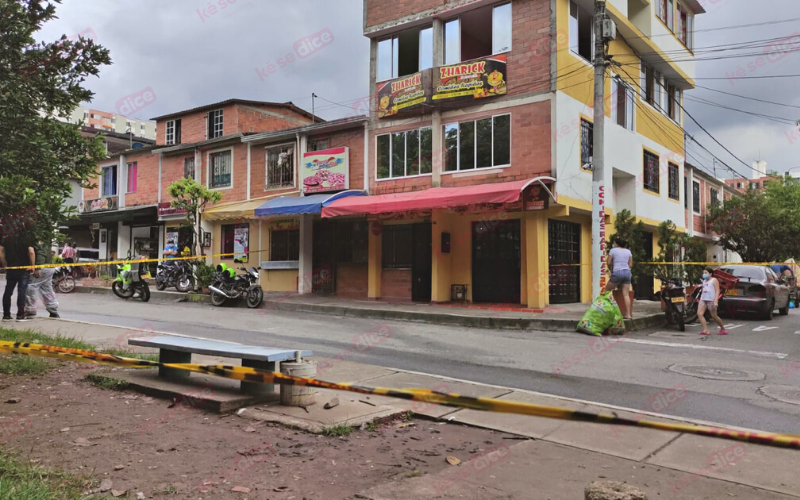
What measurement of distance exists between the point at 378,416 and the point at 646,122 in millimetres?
18779

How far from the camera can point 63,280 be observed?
62.0 ft

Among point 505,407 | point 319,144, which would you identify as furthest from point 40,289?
point 505,407

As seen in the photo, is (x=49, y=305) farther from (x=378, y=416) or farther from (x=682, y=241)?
(x=682, y=241)

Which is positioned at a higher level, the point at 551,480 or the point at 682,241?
the point at 682,241

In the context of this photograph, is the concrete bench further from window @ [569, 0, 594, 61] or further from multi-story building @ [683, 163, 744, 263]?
multi-story building @ [683, 163, 744, 263]

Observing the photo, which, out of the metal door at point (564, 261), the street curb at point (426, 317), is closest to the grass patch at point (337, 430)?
the street curb at point (426, 317)

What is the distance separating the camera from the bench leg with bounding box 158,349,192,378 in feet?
19.8

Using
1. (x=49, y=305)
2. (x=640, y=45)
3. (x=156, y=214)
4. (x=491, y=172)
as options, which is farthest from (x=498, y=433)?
(x=156, y=214)

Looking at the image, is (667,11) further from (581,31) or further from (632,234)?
(632,234)

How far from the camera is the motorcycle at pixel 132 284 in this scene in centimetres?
1680

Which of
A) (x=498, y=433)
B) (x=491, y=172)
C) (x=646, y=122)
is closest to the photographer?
(x=498, y=433)

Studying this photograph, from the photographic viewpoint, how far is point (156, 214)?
24141 mm

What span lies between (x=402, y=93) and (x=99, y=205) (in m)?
17.6

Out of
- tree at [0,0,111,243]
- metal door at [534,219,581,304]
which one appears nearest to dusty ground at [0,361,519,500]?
tree at [0,0,111,243]
